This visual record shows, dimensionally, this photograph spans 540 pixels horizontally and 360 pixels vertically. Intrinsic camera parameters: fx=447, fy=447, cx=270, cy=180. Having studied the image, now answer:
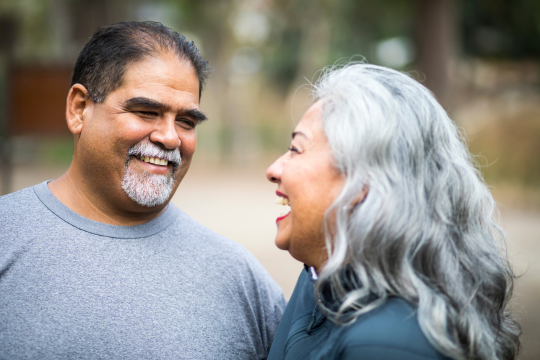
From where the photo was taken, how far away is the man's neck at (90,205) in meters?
2.12

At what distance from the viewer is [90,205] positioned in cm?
213

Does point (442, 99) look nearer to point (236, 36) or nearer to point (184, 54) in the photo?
point (184, 54)

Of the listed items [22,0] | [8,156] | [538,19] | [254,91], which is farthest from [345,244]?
[254,91]

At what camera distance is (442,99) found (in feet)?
A: 26.1

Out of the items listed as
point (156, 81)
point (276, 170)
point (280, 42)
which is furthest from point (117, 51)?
point (280, 42)

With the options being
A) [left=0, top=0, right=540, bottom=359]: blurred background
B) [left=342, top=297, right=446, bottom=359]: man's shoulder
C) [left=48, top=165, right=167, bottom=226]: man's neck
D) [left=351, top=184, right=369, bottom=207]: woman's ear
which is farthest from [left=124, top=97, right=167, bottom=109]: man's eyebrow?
[left=342, top=297, right=446, bottom=359]: man's shoulder

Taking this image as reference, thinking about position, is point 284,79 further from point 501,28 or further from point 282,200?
point 282,200

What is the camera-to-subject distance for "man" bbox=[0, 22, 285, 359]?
1.85m

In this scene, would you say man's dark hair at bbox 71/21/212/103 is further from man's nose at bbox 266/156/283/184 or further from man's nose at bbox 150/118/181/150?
man's nose at bbox 266/156/283/184

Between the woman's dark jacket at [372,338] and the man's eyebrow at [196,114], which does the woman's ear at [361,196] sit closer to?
the woman's dark jacket at [372,338]

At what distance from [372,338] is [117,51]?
5.51 feet

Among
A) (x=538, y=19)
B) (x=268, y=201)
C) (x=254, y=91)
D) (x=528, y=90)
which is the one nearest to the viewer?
(x=538, y=19)

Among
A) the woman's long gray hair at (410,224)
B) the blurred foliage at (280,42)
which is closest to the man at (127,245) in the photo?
the woman's long gray hair at (410,224)

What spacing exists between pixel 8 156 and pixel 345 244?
5.34m
